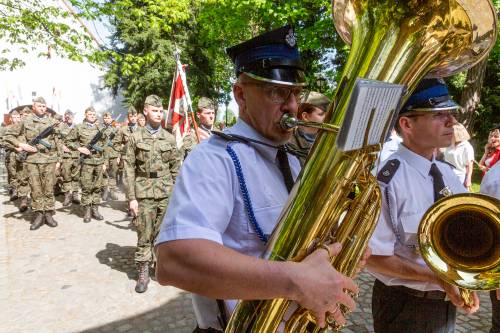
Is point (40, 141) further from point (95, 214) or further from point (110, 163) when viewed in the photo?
point (110, 163)

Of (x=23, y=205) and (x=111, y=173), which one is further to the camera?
(x=111, y=173)

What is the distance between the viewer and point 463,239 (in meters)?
1.97

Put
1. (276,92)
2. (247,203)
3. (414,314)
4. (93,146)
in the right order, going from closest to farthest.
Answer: (247,203) < (276,92) < (414,314) < (93,146)

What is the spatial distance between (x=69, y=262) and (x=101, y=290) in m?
1.30

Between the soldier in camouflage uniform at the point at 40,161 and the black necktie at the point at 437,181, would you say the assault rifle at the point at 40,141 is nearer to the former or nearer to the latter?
the soldier in camouflage uniform at the point at 40,161

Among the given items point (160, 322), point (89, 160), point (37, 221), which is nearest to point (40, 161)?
point (37, 221)

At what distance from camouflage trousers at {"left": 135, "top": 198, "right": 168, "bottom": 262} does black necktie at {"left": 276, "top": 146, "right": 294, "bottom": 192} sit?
398 centimetres

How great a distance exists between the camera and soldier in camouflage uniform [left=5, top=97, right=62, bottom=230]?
787cm

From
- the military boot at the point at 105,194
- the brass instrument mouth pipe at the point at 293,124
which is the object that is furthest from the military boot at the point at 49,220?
the brass instrument mouth pipe at the point at 293,124

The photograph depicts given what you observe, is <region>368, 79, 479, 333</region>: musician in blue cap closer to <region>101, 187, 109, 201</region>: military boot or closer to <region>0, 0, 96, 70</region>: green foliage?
<region>0, 0, 96, 70</region>: green foliage

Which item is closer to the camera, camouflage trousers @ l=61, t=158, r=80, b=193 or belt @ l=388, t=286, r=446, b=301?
belt @ l=388, t=286, r=446, b=301

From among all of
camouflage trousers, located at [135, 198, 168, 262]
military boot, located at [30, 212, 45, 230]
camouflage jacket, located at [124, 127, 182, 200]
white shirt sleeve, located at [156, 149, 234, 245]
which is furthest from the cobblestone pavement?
white shirt sleeve, located at [156, 149, 234, 245]

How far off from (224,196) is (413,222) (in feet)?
4.47

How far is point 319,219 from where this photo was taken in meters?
1.31
